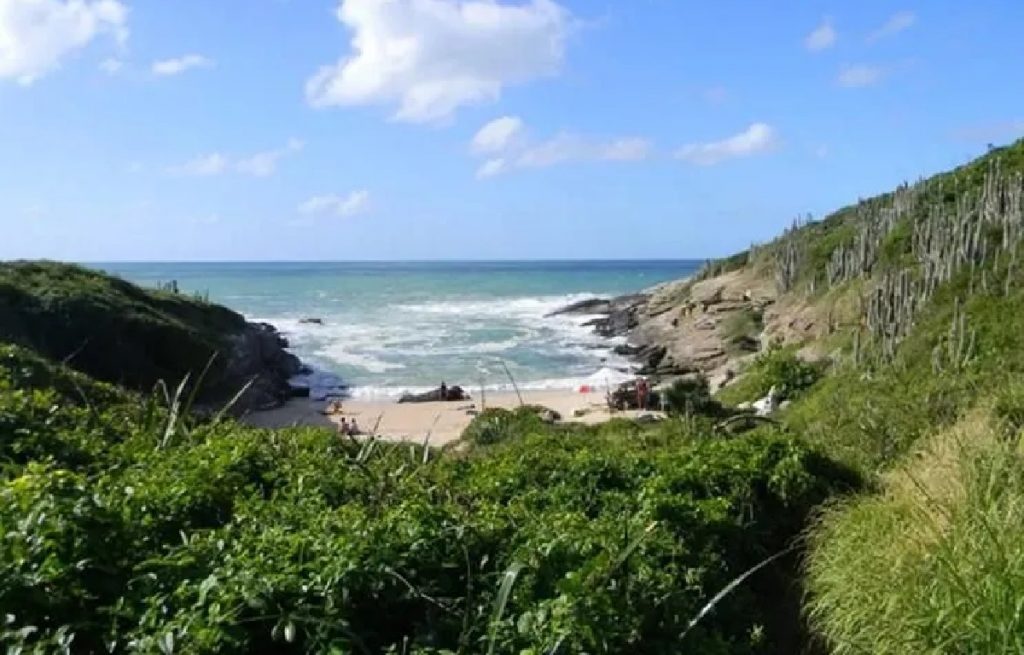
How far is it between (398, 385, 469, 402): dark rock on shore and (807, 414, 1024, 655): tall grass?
20.6 metres

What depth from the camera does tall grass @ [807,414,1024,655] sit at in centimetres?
423

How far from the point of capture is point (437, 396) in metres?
26.9

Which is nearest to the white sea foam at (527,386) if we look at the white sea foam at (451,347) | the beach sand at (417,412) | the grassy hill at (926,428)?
the white sea foam at (451,347)

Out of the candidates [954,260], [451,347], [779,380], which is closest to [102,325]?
[779,380]

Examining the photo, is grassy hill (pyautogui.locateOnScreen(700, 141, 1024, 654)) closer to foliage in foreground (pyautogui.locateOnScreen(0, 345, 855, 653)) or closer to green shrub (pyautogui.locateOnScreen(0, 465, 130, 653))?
foliage in foreground (pyautogui.locateOnScreen(0, 345, 855, 653))

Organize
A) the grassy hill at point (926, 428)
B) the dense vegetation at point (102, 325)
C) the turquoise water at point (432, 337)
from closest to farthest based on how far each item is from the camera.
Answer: the grassy hill at point (926, 428)
the dense vegetation at point (102, 325)
the turquoise water at point (432, 337)

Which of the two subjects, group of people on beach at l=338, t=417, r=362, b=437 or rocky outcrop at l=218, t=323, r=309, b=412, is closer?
group of people on beach at l=338, t=417, r=362, b=437

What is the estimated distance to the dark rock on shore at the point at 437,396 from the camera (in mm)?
26703

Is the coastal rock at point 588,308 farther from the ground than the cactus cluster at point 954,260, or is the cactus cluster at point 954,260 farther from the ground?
the cactus cluster at point 954,260

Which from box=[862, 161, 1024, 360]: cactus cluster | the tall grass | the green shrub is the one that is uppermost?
box=[862, 161, 1024, 360]: cactus cluster

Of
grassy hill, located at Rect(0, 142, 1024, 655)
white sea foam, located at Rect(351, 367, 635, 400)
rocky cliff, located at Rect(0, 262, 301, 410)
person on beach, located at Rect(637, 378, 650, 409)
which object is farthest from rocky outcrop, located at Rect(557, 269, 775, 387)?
grassy hill, located at Rect(0, 142, 1024, 655)

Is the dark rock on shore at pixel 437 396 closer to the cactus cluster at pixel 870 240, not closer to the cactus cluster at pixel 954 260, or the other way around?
the cactus cluster at pixel 870 240

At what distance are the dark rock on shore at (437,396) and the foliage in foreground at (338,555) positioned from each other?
2009 cm

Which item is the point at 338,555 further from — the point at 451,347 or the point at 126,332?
the point at 451,347
